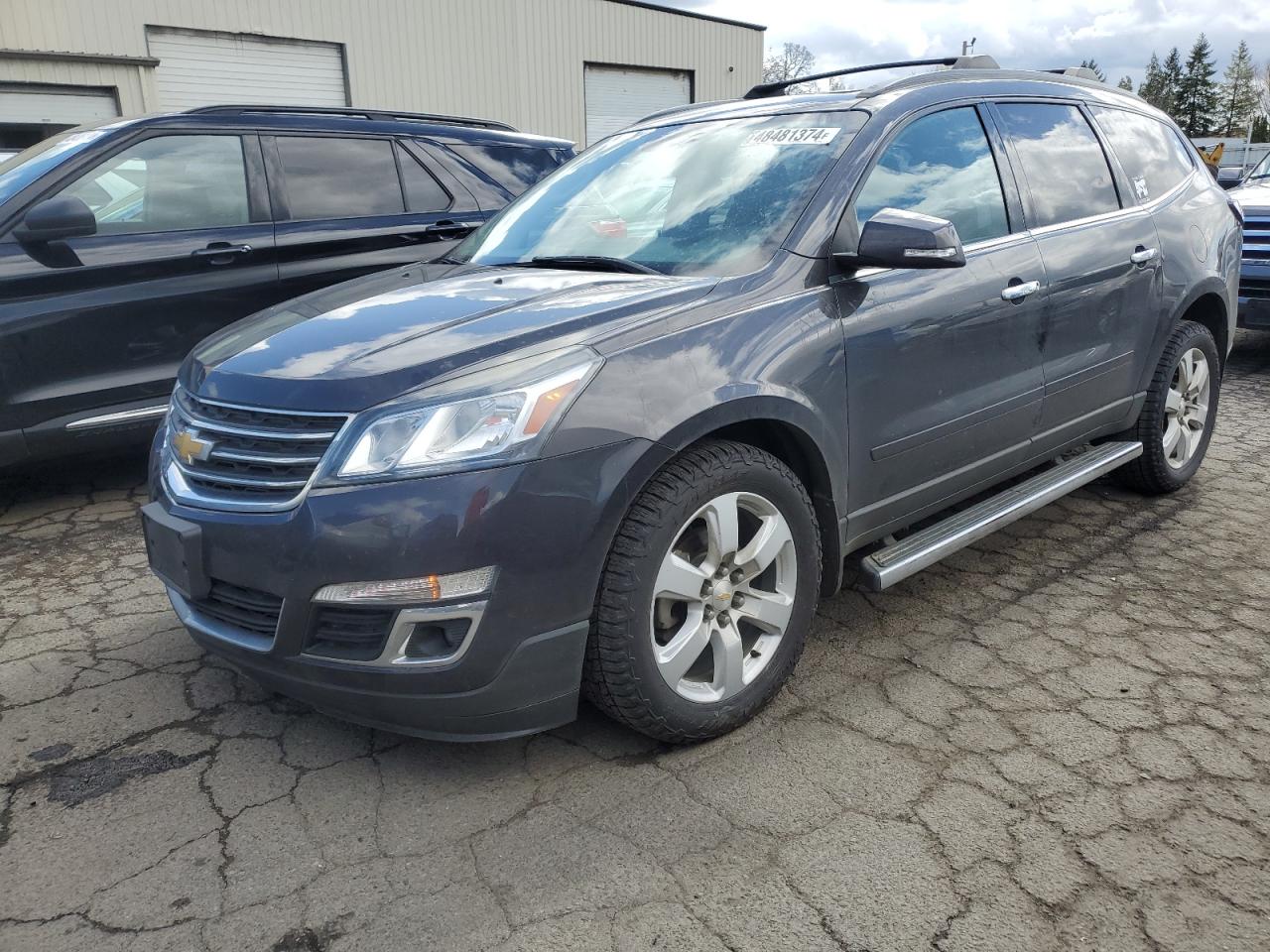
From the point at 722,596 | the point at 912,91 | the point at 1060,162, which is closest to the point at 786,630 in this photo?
the point at 722,596

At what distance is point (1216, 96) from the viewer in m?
79.9

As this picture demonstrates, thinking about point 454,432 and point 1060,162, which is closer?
point 454,432

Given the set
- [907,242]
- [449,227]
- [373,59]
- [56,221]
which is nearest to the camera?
[907,242]

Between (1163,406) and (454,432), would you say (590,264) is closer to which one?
(454,432)

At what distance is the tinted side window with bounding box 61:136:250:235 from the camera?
462 cm

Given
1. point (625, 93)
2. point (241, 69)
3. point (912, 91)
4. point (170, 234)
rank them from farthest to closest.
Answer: point (625, 93) → point (241, 69) → point (170, 234) → point (912, 91)

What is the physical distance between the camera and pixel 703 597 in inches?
101

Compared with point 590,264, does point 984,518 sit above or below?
below

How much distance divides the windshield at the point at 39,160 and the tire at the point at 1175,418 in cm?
482

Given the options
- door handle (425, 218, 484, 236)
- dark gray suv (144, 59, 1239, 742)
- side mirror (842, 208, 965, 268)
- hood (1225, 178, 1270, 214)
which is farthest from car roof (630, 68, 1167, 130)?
hood (1225, 178, 1270, 214)

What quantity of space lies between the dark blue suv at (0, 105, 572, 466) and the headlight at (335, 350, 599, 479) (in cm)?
286

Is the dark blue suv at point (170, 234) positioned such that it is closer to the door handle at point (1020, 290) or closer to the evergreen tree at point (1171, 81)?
the door handle at point (1020, 290)

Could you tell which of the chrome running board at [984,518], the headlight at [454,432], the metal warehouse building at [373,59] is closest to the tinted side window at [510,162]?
the chrome running board at [984,518]

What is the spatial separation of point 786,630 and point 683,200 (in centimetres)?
138
